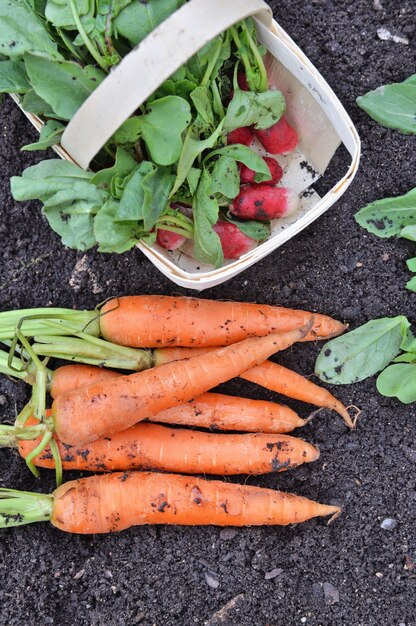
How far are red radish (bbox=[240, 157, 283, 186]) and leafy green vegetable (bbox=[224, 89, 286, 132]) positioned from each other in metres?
0.09

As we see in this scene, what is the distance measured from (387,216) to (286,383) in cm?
45

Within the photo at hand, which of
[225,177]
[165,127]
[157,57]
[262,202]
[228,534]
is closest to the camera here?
[157,57]

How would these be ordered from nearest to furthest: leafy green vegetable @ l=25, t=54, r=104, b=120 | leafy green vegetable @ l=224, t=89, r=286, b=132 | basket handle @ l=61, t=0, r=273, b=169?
basket handle @ l=61, t=0, r=273, b=169 < leafy green vegetable @ l=25, t=54, r=104, b=120 < leafy green vegetable @ l=224, t=89, r=286, b=132

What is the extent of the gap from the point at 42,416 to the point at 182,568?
48 cm

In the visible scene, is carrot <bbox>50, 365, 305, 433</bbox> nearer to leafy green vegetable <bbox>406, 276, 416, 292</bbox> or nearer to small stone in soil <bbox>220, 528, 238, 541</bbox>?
small stone in soil <bbox>220, 528, 238, 541</bbox>

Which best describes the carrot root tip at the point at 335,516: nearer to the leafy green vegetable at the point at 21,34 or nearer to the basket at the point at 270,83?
the basket at the point at 270,83

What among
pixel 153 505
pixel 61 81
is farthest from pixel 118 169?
pixel 153 505

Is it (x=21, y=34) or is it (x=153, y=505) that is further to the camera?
(x=153, y=505)

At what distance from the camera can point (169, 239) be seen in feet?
4.89

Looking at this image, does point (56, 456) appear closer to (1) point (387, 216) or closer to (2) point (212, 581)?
(2) point (212, 581)

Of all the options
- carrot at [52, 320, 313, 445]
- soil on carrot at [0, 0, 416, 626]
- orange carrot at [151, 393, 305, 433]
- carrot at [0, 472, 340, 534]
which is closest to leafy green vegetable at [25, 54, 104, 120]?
soil on carrot at [0, 0, 416, 626]

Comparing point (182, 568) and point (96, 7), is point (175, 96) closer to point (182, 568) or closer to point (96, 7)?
point (96, 7)

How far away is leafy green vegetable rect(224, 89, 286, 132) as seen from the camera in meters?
1.37

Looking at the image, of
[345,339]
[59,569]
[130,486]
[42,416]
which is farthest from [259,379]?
[59,569]
